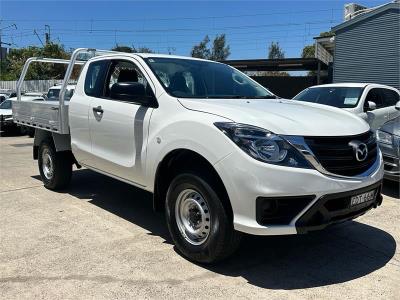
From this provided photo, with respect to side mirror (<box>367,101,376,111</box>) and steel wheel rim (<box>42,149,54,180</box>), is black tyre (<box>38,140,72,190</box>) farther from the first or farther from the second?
side mirror (<box>367,101,376,111</box>)

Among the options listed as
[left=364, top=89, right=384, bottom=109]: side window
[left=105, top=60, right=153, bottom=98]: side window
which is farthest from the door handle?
[left=364, top=89, right=384, bottom=109]: side window

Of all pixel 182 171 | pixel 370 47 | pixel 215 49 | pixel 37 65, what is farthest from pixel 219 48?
pixel 182 171

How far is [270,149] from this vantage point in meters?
3.72

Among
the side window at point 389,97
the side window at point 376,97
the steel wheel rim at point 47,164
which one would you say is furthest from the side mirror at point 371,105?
the steel wheel rim at point 47,164

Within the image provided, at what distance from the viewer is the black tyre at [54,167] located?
694 centimetres

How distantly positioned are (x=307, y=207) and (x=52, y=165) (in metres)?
4.47

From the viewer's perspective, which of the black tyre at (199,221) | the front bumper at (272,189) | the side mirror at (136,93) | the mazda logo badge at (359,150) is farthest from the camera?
the side mirror at (136,93)

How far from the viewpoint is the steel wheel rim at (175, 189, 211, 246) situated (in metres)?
4.16

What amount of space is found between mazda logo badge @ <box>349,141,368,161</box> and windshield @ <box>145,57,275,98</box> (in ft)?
4.83

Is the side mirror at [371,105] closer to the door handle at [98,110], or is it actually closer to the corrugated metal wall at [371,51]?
the door handle at [98,110]

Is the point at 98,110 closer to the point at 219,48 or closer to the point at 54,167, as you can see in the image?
the point at 54,167

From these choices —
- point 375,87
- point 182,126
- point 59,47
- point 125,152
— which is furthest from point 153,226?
point 59,47

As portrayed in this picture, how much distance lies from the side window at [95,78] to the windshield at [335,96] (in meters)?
5.03

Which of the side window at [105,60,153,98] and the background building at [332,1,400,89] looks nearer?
the side window at [105,60,153,98]
